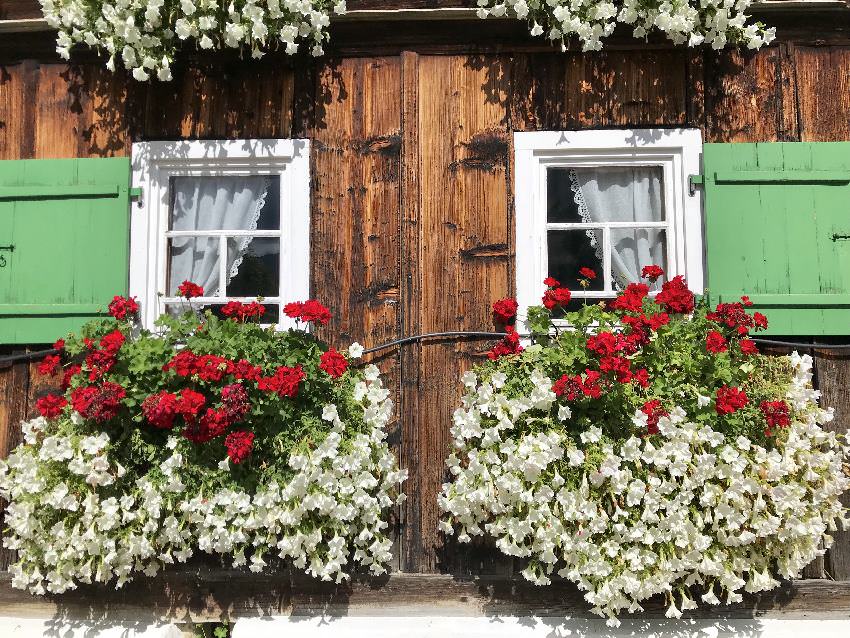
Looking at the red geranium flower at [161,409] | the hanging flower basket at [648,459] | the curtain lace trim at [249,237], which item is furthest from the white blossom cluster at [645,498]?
the curtain lace trim at [249,237]

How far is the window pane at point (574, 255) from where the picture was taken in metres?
3.97

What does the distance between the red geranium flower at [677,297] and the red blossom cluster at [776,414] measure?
2.05 feet

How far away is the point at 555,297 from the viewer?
11.8 feet

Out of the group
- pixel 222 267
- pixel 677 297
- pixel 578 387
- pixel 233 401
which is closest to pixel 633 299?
pixel 677 297

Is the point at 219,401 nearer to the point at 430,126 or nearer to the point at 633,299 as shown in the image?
the point at 430,126

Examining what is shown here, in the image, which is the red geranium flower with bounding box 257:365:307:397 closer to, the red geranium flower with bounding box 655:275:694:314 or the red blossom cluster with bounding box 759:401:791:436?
the red geranium flower with bounding box 655:275:694:314

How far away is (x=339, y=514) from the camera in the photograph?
11.1ft

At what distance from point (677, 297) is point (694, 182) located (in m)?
0.82

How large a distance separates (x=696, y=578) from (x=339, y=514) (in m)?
1.88

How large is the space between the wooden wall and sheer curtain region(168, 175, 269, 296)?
318mm

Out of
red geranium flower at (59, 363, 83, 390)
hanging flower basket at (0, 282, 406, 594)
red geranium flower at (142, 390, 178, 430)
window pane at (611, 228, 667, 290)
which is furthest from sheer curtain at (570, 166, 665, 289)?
red geranium flower at (59, 363, 83, 390)

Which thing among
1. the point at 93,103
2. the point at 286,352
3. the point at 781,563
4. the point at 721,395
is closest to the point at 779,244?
the point at 721,395

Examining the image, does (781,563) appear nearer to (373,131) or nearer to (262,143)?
(373,131)

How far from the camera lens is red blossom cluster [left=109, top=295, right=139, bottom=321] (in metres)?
3.58
